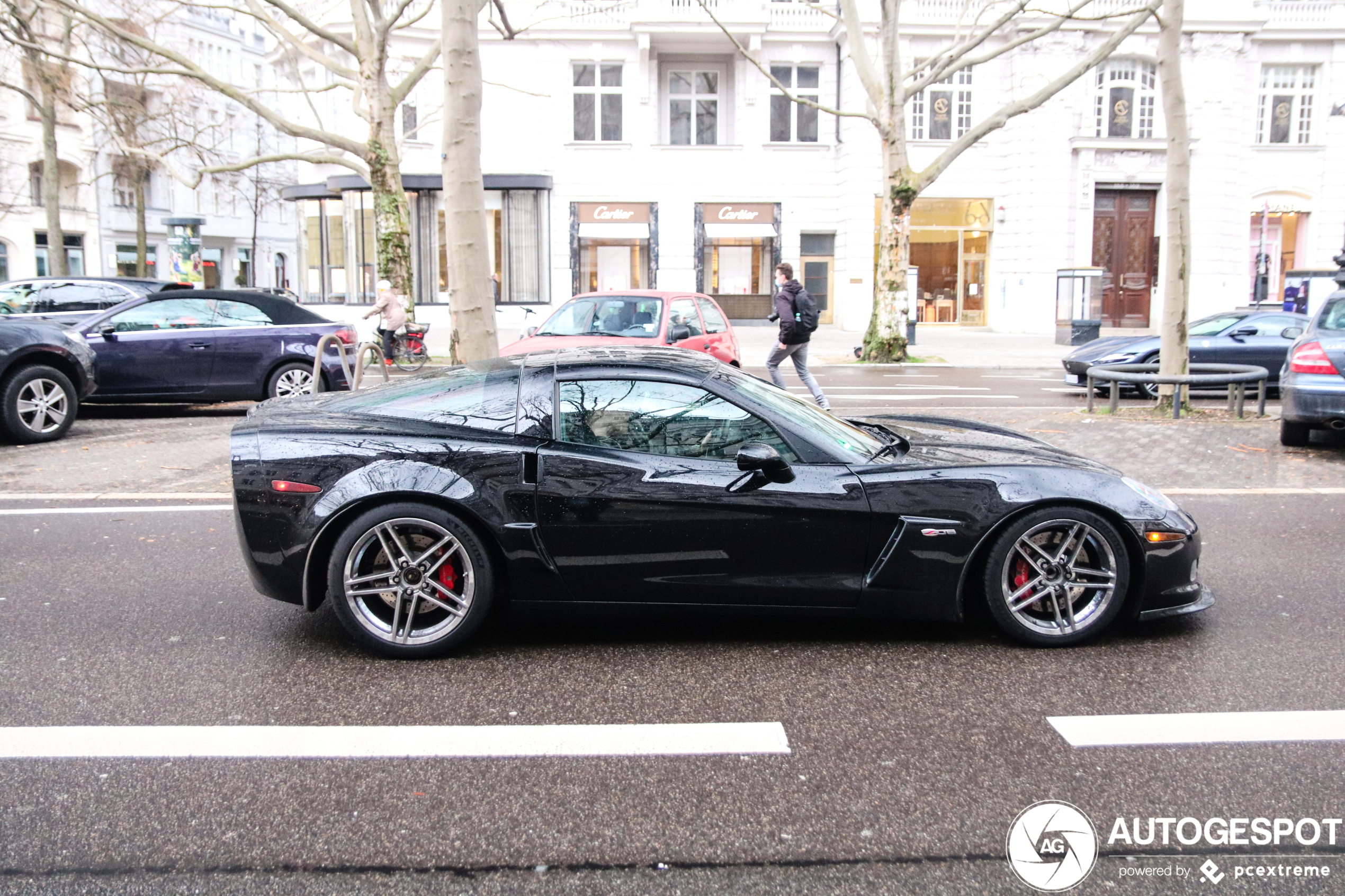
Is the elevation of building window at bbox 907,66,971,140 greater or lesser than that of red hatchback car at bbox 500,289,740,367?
greater

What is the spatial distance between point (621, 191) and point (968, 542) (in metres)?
29.9

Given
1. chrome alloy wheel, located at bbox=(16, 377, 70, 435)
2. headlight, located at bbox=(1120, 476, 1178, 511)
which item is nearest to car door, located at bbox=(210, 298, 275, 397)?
chrome alloy wheel, located at bbox=(16, 377, 70, 435)

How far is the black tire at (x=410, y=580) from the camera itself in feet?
14.5

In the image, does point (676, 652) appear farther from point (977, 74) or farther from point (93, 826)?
point (977, 74)

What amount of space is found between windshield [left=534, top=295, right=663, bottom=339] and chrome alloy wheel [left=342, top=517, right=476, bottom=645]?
7.54 meters

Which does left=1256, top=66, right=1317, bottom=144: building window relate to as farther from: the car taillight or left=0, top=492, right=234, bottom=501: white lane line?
left=0, top=492, right=234, bottom=501: white lane line

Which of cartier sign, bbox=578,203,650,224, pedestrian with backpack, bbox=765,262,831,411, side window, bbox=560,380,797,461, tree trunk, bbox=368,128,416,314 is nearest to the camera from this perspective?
side window, bbox=560,380,797,461

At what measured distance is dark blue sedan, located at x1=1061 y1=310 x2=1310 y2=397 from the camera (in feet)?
49.7

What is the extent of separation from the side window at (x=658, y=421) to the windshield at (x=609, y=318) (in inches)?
283

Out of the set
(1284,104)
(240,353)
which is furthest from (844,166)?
(240,353)

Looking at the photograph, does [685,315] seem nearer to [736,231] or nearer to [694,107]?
[736,231]

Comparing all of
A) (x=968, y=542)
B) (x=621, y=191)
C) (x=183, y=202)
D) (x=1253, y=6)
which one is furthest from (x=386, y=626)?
(x=183, y=202)

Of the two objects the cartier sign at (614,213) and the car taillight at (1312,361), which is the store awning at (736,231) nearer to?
the cartier sign at (614,213)

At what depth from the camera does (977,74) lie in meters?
32.1
